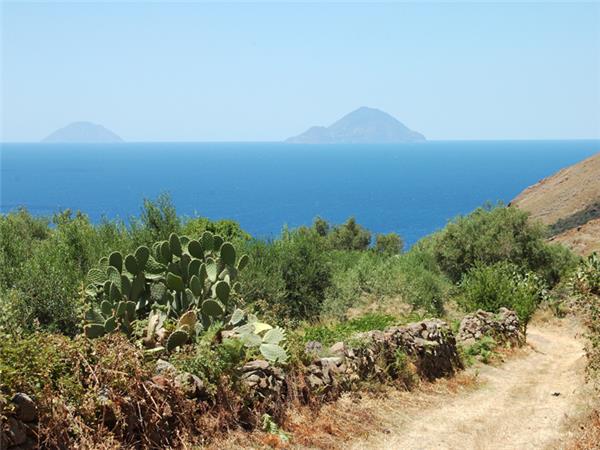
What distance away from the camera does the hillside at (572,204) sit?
34438mm

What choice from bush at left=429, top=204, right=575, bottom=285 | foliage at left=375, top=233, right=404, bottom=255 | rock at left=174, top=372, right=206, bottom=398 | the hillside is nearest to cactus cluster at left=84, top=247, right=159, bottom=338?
rock at left=174, top=372, right=206, bottom=398

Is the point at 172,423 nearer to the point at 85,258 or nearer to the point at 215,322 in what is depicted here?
the point at 215,322

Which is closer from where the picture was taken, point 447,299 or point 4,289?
point 4,289

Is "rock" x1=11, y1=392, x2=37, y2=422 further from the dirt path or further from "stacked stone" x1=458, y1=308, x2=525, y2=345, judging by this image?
"stacked stone" x1=458, y1=308, x2=525, y2=345

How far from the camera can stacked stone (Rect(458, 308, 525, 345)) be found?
15289mm

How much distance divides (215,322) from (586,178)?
51.4 metres

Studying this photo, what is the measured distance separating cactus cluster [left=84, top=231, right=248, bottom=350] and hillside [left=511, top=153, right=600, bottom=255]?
2480 cm

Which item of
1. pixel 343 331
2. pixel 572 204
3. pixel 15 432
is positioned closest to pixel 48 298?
pixel 343 331

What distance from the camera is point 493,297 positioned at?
1827 centimetres

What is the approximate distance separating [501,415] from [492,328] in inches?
208

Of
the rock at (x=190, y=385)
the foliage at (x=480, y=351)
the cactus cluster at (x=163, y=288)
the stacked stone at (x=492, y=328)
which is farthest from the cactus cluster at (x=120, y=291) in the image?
the stacked stone at (x=492, y=328)

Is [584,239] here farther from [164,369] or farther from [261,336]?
[164,369]

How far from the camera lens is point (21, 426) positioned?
21.1 ft

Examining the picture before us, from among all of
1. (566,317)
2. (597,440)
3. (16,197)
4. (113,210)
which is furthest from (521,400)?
(16,197)
